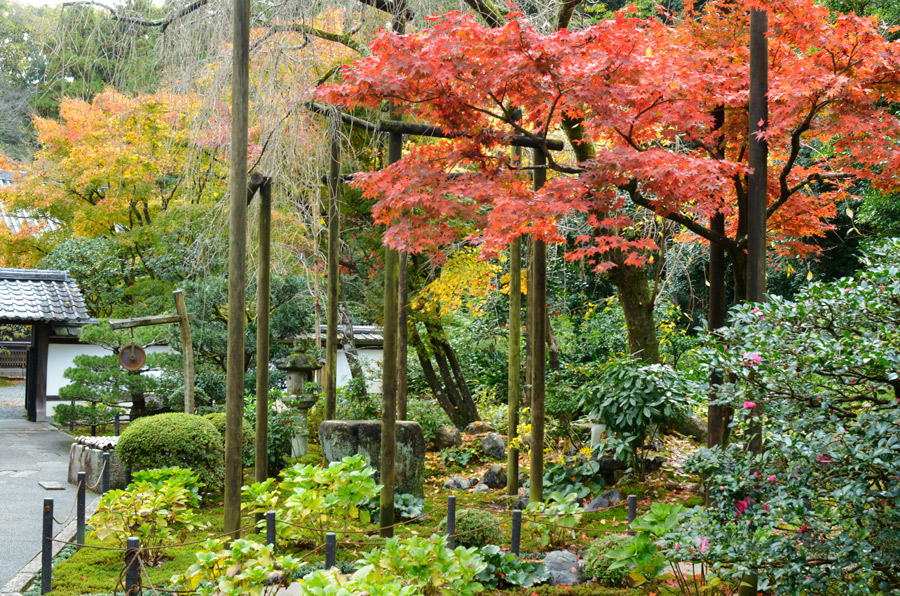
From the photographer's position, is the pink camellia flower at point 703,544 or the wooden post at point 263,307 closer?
the pink camellia flower at point 703,544

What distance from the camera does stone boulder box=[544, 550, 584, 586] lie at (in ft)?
17.9

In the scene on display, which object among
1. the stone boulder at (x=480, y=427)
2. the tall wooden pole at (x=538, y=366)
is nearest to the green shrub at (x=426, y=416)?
the stone boulder at (x=480, y=427)

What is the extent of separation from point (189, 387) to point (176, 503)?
5.41 meters

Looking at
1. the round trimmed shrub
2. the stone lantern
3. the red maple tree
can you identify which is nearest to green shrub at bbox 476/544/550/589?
the red maple tree

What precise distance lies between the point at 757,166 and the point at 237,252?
11.9 ft

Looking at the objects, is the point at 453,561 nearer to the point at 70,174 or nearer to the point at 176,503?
the point at 176,503

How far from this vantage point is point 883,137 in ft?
17.4

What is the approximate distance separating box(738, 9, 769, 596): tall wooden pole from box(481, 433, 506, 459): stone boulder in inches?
249

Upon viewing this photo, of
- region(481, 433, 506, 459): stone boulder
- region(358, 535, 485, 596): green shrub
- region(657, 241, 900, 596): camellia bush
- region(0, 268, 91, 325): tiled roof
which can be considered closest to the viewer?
region(657, 241, 900, 596): camellia bush

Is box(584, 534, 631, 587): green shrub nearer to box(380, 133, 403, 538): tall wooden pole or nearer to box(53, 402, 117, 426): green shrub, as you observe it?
box(380, 133, 403, 538): tall wooden pole

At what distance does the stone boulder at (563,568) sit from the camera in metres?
5.46

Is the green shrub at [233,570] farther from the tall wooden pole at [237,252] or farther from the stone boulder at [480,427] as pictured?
the stone boulder at [480,427]

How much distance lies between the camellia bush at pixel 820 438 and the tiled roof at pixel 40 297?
46.5 feet

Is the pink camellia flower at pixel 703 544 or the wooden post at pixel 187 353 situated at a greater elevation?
the wooden post at pixel 187 353
